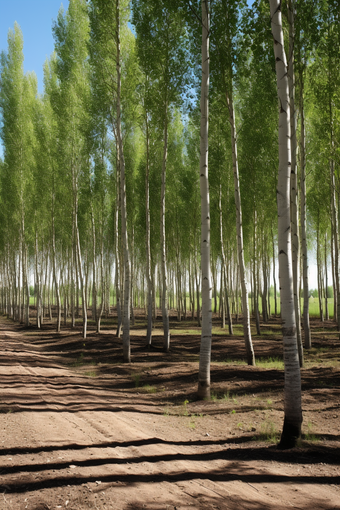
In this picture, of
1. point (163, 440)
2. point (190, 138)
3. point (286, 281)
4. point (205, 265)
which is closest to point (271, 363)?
point (205, 265)

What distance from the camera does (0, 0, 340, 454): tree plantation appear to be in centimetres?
761

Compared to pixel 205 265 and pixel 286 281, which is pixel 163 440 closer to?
pixel 286 281

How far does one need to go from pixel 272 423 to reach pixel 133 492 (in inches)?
116

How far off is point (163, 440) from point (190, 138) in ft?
61.2

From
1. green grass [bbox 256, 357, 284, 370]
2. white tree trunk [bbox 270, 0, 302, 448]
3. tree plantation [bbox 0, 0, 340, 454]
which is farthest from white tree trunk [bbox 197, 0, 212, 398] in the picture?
green grass [bbox 256, 357, 284, 370]

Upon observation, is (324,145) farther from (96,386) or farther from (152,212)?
(152,212)

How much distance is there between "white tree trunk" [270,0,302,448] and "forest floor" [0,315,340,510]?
1.29 ft

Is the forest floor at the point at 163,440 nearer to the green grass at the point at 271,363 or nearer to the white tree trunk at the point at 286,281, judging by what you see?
the green grass at the point at 271,363

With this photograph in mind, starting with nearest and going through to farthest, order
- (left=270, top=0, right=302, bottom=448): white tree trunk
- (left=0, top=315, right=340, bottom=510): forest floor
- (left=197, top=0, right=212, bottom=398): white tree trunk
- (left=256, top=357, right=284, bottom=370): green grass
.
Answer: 1. (left=0, top=315, right=340, bottom=510): forest floor
2. (left=270, top=0, right=302, bottom=448): white tree trunk
3. (left=197, top=0, right=212, bottom=398): white tree trunk
4. (left=256, top=357, right=284, bottom=370): green grass

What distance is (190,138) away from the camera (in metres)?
21.4

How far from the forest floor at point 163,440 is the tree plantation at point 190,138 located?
647 mm

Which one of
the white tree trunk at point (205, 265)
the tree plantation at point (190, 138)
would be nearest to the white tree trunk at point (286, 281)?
the tree plantation at point (190, 138)

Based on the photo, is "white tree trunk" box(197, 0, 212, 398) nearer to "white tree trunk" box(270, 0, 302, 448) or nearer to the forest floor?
the forest floor

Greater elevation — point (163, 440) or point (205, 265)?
point (205, 265)
